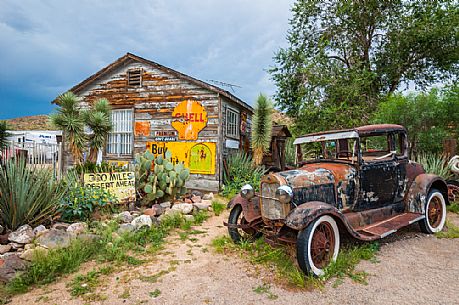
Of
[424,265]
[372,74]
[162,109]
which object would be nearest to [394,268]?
[424,265]

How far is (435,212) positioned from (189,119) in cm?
732

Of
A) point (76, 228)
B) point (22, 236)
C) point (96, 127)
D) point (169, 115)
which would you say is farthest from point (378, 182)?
point (169, 115)

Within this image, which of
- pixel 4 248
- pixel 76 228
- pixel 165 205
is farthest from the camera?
A: pixel 165 205

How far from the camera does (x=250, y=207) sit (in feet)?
14.9

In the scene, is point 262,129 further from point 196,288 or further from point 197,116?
point 196,288

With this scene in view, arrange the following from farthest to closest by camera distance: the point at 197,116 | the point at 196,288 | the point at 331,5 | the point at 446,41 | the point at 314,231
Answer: the point at 331,5, the point at 446,41, the point at 197,116, the point at 314,231, the point at 196,288

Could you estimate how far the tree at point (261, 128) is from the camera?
10172mm

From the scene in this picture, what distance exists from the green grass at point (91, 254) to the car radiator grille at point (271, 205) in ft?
6.33

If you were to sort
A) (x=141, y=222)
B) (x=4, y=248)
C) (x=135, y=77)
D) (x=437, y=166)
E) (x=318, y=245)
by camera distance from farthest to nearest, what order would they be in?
1. (x=135, y=77)
2. (x=437, y=166)
3. (x=141, y=222)
4. (x=4, y=248)
5. (x=318, y=245)

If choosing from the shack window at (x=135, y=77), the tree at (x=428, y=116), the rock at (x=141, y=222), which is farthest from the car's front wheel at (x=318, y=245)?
the shack window at (x=135, y=77)

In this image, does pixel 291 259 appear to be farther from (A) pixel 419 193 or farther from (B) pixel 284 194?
(A) pixel 419 193

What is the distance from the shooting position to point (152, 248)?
181 inches

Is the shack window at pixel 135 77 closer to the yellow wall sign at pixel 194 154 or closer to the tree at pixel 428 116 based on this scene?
the yellow wall sign at pixel 194 154

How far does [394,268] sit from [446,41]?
1527cm
